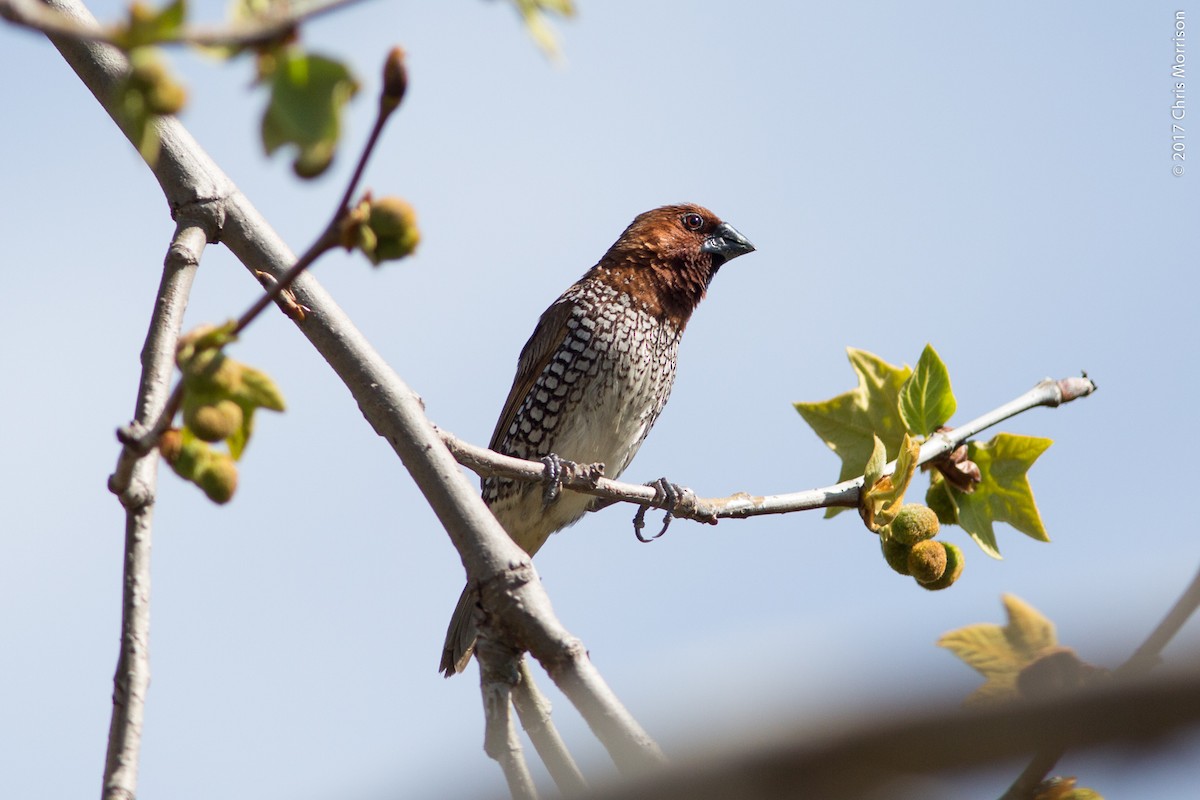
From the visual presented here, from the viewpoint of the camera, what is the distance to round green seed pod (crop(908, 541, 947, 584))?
3805 millimetres

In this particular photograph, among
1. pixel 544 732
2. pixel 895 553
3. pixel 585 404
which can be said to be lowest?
pixel 544 732

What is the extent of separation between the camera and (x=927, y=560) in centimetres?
380

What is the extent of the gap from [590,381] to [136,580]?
480cm

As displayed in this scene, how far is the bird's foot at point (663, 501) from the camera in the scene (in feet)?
15.3

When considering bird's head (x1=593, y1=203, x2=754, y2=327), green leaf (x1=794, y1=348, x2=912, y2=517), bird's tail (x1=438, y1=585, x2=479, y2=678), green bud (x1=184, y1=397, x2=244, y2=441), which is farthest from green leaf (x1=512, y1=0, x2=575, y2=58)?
bird's head (x1=593, y1=203, x2=754, y2=327)

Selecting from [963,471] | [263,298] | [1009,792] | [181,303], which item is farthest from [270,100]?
[963,471]

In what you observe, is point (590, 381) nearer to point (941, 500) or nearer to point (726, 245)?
point (726, 245)

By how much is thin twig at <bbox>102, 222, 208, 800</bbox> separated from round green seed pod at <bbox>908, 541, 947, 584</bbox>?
2.27 meters

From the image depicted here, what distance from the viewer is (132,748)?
2.34m

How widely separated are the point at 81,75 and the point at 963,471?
3085 mm

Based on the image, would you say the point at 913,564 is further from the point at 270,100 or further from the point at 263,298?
the point at 270,100

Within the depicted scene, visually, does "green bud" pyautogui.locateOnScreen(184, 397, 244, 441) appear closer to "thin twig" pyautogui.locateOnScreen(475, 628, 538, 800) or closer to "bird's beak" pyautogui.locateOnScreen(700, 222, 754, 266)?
"thin twig" pyautogui.locateOnScreen(475, 628, 538, 800)

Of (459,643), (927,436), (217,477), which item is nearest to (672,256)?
(459,643)

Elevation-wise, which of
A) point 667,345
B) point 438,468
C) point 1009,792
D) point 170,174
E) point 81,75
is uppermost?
point 667,345
